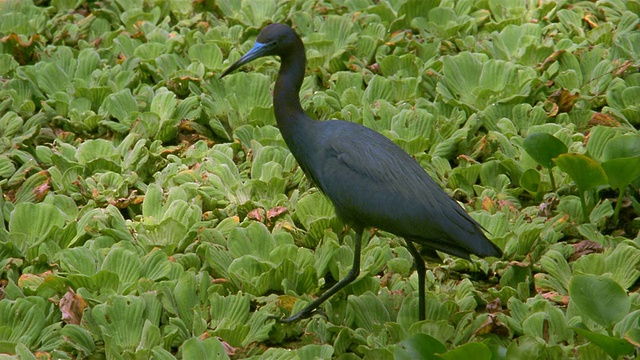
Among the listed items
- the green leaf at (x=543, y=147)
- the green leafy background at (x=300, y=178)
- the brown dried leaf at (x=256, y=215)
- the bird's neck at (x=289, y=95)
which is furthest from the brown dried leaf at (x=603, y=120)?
the brown dried leaf at (x=256, y=215)

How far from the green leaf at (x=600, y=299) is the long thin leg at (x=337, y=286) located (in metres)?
0.85

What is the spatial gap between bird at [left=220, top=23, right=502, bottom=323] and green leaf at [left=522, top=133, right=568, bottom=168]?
2.32ft

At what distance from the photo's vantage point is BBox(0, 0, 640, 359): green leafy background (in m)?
3.60

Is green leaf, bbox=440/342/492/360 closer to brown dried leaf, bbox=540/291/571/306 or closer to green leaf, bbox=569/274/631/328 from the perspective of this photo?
green leaf, bbox=569/274/631/328

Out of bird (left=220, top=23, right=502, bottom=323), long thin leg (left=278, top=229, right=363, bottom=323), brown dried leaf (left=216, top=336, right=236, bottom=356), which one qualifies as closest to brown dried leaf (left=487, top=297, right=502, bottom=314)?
bird (left=220, top=23, right=502, bottom=323)

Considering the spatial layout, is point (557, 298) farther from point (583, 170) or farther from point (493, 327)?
point (583, 170)

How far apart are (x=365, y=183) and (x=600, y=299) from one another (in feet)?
3.18

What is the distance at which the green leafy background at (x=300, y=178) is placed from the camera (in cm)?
360

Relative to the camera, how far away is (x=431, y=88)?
17.3ft

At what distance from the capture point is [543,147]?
169 inches

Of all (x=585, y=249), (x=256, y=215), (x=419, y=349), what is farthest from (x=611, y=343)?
(x=256, y=215)

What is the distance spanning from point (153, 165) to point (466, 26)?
2163 mm

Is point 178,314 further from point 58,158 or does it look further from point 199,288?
point 58,158

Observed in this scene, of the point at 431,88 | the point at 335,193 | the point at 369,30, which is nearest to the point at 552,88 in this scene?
the point at 431,88
